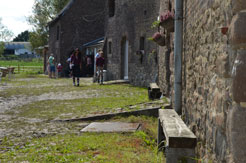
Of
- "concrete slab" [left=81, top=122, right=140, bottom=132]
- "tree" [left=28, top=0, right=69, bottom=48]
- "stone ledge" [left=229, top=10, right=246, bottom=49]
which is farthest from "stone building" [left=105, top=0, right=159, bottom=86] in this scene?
"tree" [left=28, top=0, right=69, bottom=48]

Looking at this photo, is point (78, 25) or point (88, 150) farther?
point (78, 25)

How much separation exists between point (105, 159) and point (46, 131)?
2190mm

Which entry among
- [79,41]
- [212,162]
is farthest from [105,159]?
[79,41]

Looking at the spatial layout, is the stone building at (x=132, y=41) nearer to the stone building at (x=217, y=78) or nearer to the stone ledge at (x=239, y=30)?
the stone building at (x=217, y=78)

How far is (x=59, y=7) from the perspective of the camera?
38.2 m

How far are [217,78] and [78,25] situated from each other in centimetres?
2582

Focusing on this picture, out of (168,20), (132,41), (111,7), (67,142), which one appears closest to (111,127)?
(67,142)

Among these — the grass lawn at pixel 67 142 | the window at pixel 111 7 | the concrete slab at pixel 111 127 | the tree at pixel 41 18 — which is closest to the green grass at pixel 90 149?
the grass lawn at pixel 67 142

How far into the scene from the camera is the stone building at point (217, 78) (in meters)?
2.19

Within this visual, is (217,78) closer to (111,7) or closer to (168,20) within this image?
(168,20)

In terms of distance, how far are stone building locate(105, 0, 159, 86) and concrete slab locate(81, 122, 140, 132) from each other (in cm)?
741

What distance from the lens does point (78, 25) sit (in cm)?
2781

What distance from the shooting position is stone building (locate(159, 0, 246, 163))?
219 centimetres

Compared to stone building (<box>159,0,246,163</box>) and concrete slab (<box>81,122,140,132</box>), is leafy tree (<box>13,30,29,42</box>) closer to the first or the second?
concrete slab (<box>81,122,140,132</box>)
